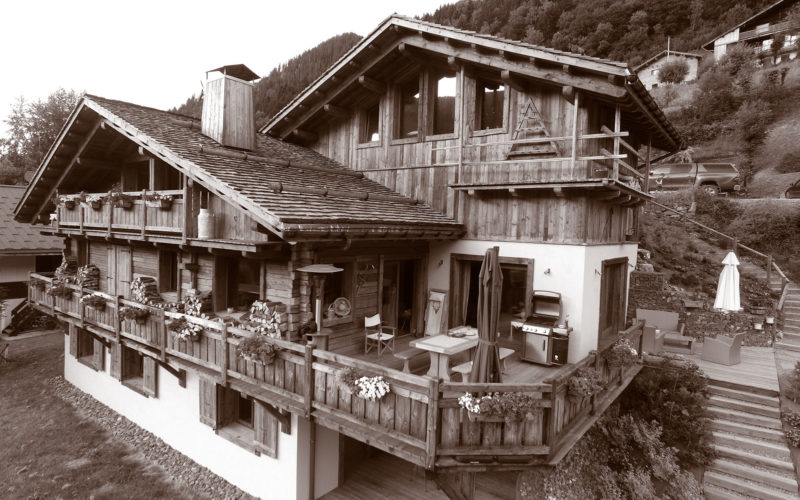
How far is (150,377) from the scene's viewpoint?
1159 cm

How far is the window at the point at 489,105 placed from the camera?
10.0m

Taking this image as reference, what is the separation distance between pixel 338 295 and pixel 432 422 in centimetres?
412

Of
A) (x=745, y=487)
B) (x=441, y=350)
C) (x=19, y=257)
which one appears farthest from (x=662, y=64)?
(x=19, y=257)

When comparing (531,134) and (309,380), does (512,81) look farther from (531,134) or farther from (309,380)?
(309,380)

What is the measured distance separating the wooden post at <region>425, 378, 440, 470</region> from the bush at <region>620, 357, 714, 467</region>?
7.09 metres

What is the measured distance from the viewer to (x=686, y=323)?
47.2 ft

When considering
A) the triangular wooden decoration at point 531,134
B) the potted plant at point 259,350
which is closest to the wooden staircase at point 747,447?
the triangular wooden decoration at point 531,134

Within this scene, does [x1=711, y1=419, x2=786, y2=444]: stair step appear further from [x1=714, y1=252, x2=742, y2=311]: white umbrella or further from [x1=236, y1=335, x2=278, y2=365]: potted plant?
[x1=236, y1=335, x2=278, y2=365]: potted plant

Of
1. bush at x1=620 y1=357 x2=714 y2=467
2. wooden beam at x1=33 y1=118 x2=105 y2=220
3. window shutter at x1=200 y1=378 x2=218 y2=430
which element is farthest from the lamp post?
bush at x1=620 y1=357 x2=714 y2=467

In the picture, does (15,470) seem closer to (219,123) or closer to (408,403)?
(219,123)

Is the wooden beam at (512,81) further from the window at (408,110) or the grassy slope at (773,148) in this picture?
the grassy slope at (773,148)

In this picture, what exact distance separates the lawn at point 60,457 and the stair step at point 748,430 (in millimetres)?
12331

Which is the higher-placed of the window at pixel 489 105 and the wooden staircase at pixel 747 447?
the window at pixel 489 105

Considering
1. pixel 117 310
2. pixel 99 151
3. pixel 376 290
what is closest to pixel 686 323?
pixel 376 290
